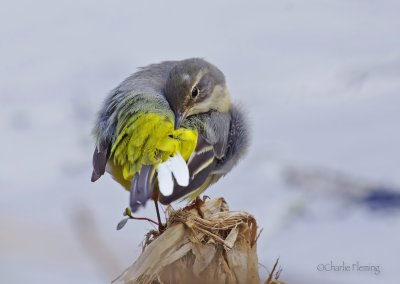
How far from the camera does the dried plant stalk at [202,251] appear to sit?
209cm

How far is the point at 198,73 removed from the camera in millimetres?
5219

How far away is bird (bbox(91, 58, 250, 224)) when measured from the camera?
3.70 meters

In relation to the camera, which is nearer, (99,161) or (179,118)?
(99,161)

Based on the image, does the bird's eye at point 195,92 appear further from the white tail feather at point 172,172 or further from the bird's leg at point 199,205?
the bird's leg at point 199,205

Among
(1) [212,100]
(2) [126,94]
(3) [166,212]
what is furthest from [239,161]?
(3) [166,212]

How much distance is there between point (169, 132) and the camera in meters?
4.11

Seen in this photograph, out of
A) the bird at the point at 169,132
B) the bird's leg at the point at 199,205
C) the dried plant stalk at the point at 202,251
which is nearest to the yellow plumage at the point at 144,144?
the bird at the point at 169,132

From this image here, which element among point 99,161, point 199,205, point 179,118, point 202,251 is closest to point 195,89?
point 179,118

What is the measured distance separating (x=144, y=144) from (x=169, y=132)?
9.9 inches

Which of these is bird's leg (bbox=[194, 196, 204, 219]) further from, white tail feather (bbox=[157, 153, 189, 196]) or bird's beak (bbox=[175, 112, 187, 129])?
bird's beak (bbox=[175, 112, 187, 129])

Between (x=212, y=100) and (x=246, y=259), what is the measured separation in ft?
9.20

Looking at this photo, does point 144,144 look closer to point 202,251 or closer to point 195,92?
point 195,92

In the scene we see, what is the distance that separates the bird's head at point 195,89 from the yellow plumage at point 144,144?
33 cm

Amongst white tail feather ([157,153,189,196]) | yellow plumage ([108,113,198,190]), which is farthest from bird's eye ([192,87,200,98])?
white tail feather ([157,153,189,196])
